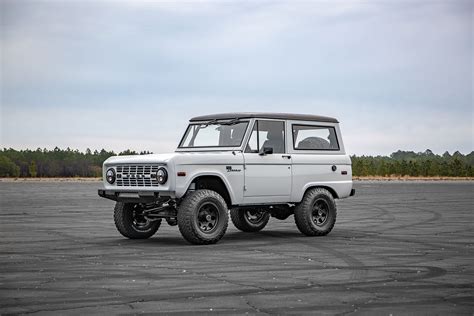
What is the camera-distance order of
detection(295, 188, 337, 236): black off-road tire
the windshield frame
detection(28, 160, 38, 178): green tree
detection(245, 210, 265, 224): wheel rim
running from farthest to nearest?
1. detection(28, 160, 38, 178): green tree
2. detection(245, 210, 265, 224): wheel rim
3. detection(295, 188, 337, 236): black off-road tire
4. the windshield frame

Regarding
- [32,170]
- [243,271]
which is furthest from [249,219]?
[32,170]

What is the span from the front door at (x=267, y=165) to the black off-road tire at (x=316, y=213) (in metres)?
0.44

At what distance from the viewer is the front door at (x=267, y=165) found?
47.6ft

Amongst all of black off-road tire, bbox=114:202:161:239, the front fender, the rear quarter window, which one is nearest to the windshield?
the front fender

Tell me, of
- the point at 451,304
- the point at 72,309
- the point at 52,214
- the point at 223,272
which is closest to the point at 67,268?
the point at 223,272

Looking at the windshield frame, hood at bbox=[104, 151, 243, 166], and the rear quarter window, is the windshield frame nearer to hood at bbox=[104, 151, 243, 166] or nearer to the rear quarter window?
hood at bbox=[104, 151, 243, 166]

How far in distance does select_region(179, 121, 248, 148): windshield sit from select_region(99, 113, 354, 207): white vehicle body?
0.10m

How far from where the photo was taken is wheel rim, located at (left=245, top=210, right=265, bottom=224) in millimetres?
16625

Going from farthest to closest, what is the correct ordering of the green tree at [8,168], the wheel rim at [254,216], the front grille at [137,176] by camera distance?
1. the green tree at [8,168]
2. the wheel rim at [254,216]
3. the front grille at [137,176]

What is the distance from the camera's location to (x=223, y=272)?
33.2 ft

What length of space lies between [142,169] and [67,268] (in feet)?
11.8

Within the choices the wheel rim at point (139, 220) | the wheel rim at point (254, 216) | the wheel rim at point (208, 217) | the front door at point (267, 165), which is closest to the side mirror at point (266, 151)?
the front door at point (267, 165)

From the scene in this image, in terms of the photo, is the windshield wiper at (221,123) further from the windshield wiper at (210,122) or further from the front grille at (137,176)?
the front grille at (137,176)

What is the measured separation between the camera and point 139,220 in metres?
15.2
